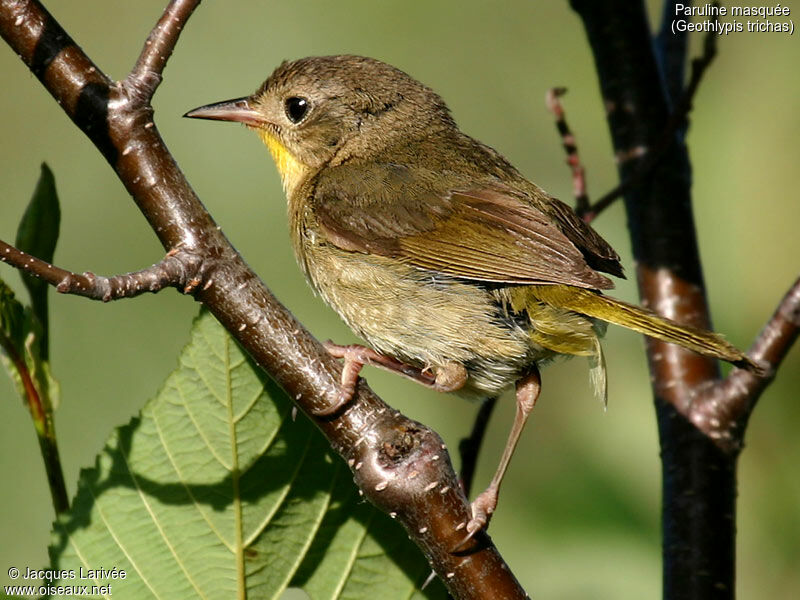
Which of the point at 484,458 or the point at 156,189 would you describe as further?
the point at 484,458

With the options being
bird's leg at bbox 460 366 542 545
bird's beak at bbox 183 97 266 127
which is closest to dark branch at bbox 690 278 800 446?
bird's leg at bbox 460 366 542 545

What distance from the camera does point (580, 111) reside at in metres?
4.55

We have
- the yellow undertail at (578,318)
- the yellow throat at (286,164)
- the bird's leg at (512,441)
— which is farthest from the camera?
the yellow throat at (286,164)

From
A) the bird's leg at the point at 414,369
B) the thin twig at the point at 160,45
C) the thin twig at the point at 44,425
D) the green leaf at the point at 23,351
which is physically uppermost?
the thin twig at the point at 160,45

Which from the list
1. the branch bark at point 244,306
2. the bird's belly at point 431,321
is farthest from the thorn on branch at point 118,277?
the bird's belly at point 431,321

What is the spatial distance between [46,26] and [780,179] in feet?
7.45

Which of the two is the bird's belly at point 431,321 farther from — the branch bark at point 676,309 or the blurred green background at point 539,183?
the branch bark at point 676,309

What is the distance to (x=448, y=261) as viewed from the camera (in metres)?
3.15

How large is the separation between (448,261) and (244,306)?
42.1 inches

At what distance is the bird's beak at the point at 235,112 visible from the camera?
3.77 metres

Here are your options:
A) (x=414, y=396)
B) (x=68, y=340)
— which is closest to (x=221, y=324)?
(x=414, y=396)

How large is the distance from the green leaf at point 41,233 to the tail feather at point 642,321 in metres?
1.40

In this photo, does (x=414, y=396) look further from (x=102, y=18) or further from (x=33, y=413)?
(x=102, y=18)

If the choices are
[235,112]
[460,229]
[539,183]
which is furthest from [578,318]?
[539,183]
